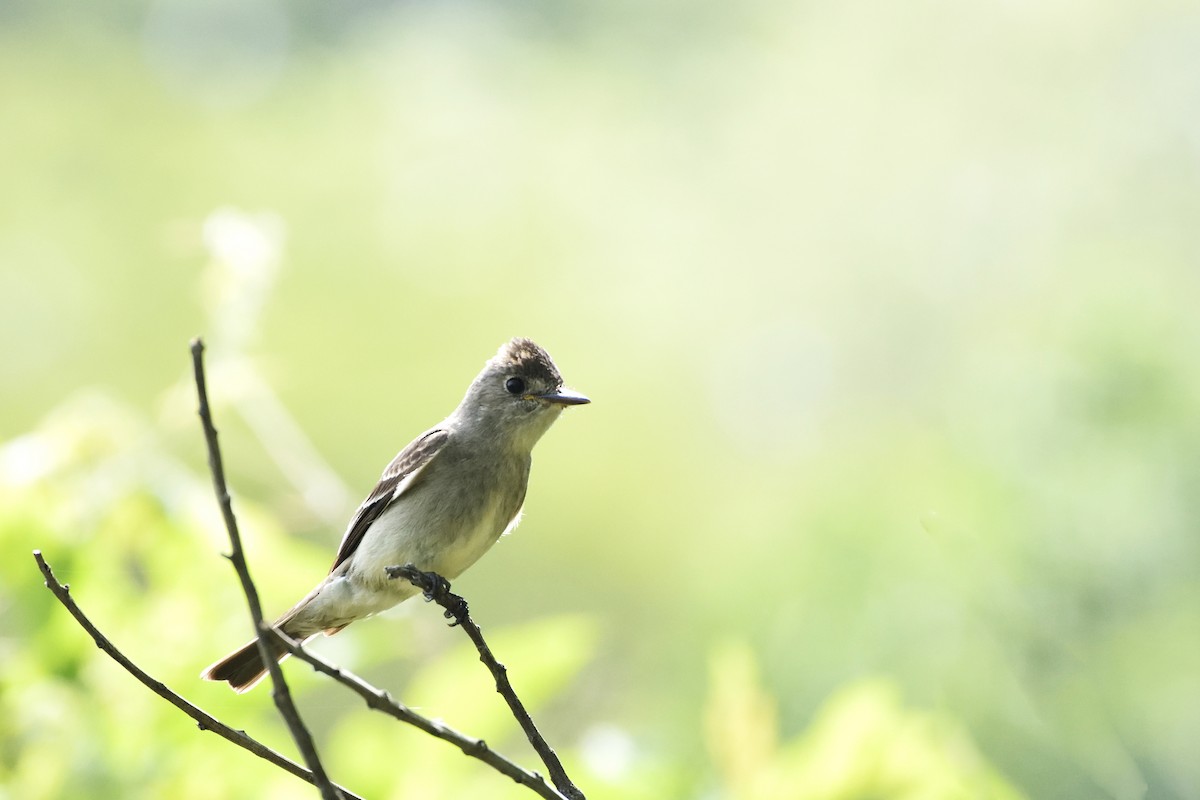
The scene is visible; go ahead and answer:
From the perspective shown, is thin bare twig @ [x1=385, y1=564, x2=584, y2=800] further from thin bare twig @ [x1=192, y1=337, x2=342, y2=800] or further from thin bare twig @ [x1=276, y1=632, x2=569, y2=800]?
thin bare twig @ [x1=192, y1=337, x2=342, y2=800]

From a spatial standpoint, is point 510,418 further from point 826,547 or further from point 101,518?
point 826,547

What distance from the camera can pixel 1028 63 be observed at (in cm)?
1050

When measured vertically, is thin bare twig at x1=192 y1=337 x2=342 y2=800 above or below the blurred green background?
below

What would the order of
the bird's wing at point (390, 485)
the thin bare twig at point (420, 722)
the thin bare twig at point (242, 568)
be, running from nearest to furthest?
1. the thin bare twig at point (242, 568)
2. the thin bare twig at point (420, 722)
3. the bird's wing at point (390, 485)

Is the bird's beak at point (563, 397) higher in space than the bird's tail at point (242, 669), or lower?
higher

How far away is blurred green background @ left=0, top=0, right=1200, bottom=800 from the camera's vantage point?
5.94ft

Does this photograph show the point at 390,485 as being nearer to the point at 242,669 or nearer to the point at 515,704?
the point at 242,669

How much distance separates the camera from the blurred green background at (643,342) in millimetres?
1811

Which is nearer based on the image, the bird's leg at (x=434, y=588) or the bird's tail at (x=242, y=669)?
the bird's leg at (x=434, y=588)

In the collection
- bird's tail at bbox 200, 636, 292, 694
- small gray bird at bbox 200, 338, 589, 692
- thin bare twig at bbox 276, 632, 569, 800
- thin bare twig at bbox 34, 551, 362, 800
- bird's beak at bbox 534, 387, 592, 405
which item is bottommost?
thin bare twig at bbox 276, 632, 569, 800

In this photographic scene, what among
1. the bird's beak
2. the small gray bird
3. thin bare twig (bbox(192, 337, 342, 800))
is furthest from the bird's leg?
thin bare twig (bbox(192, 337, 342, 800))

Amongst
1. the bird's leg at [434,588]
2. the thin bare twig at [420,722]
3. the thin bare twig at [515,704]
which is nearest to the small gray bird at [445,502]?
the bird's leg at [434,588]

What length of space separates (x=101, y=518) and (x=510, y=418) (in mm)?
631

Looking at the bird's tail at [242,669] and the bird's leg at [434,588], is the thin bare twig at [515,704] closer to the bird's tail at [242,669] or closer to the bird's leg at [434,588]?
the bird's leg at [434,588]
